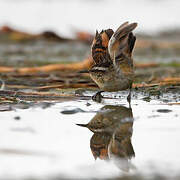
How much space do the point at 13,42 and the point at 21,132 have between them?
10.5m

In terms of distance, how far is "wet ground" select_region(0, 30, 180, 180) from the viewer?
293 cm

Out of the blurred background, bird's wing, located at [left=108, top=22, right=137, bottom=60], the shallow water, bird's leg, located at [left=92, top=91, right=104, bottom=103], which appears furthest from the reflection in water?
the blurred background

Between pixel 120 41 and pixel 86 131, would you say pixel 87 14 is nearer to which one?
pixel 120 41

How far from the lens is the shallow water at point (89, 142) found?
2895mm

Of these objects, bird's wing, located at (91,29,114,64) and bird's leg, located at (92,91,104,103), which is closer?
bird's wing, located at (91,29,114,64)

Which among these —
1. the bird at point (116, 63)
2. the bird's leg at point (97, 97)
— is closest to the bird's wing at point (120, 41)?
the bird at point (116, 63)

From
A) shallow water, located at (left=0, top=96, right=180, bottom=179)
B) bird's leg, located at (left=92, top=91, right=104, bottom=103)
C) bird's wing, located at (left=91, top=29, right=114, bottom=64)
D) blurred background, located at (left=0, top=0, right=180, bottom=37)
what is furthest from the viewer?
blurred background, located at (left=0, top=0, right=180, bottom=37)

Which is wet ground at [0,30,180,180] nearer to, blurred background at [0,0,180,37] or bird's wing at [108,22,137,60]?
bird's wing at [108,22,137,60]

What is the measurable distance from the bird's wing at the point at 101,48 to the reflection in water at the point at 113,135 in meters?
0.63

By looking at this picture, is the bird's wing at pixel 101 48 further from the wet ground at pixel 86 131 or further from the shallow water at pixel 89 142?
the shallow water at pixel 89 142

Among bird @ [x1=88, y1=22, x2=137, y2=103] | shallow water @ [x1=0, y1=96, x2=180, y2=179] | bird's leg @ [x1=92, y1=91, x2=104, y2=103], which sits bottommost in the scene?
shallow water @ [x1=0, y1=96, x2=180, y2=179]

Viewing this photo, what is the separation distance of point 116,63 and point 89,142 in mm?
1817

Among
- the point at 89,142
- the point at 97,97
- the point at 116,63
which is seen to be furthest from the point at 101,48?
the point at 89,142

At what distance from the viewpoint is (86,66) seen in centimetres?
864
